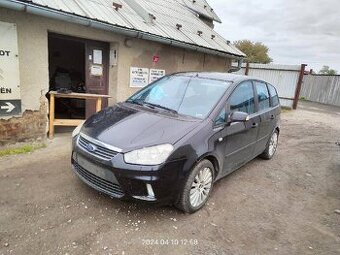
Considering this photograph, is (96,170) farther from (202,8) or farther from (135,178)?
(202,8)

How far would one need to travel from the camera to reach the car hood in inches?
128

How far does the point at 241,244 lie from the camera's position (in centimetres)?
318

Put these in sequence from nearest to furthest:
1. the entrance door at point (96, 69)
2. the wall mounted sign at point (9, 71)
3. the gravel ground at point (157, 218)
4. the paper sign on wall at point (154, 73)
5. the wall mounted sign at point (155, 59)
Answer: the gravel ground at point (157, 218) < the wall mounted sign at point (9, 71) < the entrance door at point (96, 69) < the wall mounted sign at point (155, 59) < the paper sign on wall at point (154, 73)

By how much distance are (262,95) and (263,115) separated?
16.4 inches

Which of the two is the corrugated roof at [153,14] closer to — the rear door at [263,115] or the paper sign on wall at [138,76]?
the paper sign on wall at [138,76]

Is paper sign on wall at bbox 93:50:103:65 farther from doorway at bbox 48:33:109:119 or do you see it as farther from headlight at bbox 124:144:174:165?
headlight at bbox 124:144:174:165

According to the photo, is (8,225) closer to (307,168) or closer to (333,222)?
(333,222)

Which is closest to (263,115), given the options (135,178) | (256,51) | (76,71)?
(135,178)

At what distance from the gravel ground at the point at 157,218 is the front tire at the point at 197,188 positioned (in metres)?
0.14

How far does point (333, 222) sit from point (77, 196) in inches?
138

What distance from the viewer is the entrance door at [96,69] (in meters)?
7.00

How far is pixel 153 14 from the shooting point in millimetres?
8859

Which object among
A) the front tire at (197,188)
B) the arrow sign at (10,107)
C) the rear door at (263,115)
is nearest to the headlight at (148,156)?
the front tire at (197,188)

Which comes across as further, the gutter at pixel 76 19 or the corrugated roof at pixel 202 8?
the corrugated roof at pixel 202 8
